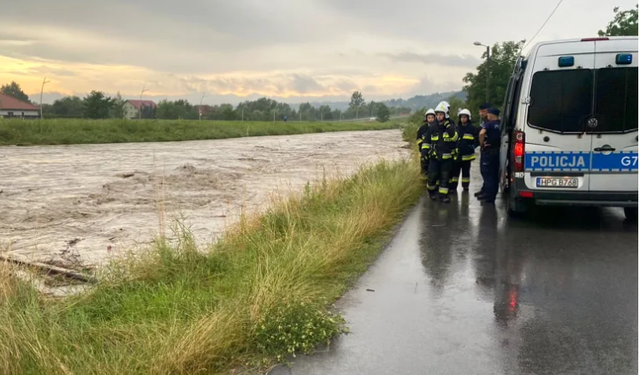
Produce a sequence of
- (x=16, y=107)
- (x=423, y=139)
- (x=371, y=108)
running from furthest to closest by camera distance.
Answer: (x=371, y=108) → (x=16, y=107) → (x=423, y=139)

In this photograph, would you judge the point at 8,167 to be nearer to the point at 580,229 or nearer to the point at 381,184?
the point at 381,184

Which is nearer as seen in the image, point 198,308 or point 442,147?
point 198,308

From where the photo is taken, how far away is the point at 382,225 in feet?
25.7

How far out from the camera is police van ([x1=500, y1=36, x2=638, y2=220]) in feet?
23.0

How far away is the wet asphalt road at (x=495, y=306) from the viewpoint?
3.58 metres

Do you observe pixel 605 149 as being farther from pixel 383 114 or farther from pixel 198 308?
pixel 383 114

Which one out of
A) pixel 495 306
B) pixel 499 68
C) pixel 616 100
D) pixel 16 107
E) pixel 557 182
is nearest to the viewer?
pixel 495 306

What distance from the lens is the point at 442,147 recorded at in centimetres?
1000

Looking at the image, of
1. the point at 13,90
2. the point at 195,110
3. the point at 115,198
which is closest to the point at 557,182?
the point at 115,198

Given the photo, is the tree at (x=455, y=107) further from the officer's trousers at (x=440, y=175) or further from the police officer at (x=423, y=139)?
the officer's trousers at (x=440, y=175)

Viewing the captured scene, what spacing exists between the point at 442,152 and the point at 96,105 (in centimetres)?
7231

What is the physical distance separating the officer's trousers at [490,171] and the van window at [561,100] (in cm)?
240

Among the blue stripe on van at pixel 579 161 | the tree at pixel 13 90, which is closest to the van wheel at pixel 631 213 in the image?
the blue stripe on van at pixel 579 161

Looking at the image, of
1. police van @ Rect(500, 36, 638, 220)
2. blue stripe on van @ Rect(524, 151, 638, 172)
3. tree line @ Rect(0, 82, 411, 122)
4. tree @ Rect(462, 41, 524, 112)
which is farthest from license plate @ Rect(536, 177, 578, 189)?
tree line @ Rect(0, 82, 411, 122)
